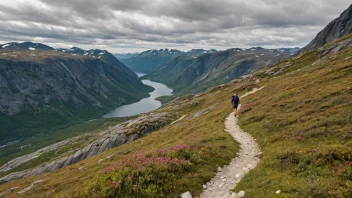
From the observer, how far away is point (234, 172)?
60.3 ft

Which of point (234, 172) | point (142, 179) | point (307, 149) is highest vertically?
point (307, 149)

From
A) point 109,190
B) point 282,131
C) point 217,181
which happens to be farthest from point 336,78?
point 109,190

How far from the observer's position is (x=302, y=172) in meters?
15.1

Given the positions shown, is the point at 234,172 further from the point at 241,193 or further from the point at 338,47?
the point at 338,47

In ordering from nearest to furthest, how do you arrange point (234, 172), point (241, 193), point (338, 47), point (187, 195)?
point (241, 193) < point (187, 195) < point (234, 172) < point (338, 47)

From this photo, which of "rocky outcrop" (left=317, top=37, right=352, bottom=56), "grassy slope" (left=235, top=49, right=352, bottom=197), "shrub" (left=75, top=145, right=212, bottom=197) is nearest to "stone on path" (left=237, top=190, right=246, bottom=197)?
"grassy slope" (left=235, top=49, right=352, bottom=197)

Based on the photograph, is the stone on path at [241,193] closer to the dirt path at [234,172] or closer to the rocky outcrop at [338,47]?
the dirt path at [234,172]

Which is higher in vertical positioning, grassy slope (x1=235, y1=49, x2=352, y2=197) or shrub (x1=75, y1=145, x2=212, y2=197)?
grassy slope (x1=235, y1=49, x2=352, y2=197)

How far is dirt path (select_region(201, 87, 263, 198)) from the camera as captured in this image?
1530 centimetres

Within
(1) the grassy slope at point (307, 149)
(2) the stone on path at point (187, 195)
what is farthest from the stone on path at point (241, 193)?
(2) the stone on path at point (187, 195)

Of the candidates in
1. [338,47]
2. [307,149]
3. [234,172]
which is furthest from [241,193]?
[338,47]

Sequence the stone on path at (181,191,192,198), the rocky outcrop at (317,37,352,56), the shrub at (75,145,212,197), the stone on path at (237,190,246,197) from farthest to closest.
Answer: the rocky outcrop at (317,37,352,56)
the shrub at (75,145,212,197)
the stone on path at (181,191,192,198)
the stone on path at (237,190,246,197)

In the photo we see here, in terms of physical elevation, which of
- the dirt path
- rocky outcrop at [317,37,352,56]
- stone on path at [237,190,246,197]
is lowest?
the dirt path

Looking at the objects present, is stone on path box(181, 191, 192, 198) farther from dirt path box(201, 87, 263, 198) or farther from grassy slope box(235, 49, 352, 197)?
grassy slope box(235, 49, 352, 197)
